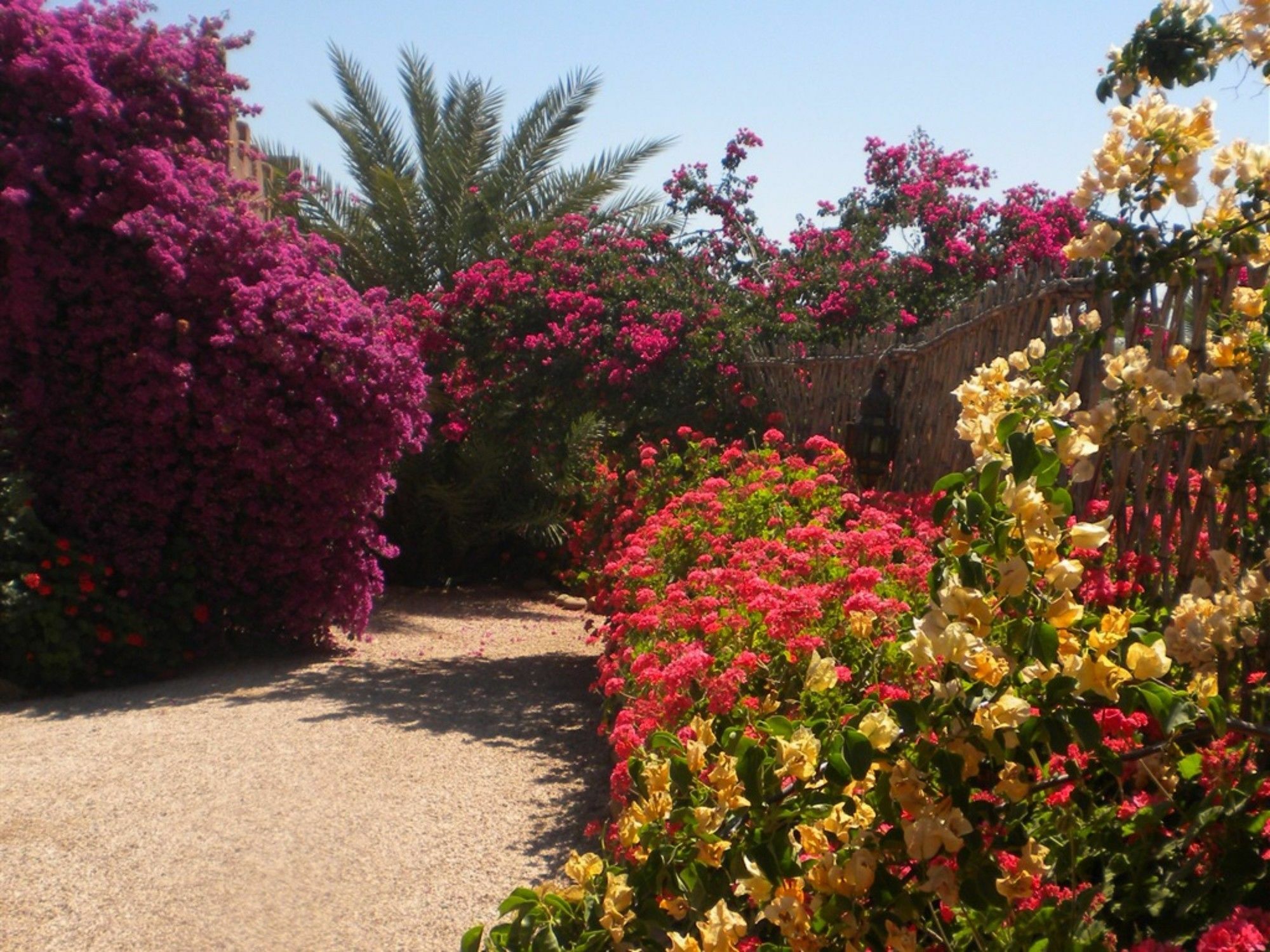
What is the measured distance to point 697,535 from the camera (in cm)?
572

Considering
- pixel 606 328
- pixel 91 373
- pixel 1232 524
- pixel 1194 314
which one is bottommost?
pixel 1232 524

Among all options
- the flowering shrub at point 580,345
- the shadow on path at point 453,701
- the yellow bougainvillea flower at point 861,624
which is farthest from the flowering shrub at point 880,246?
the yellow bougainvillea flower at point 861,624

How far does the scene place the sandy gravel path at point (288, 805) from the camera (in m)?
4.05

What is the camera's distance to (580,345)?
859 centimetres

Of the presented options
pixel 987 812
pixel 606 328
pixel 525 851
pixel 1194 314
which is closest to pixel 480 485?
pixel 606 328

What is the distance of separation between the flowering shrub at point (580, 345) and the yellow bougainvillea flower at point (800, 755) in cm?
644

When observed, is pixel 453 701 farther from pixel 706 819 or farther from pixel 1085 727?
pixel 1085 727

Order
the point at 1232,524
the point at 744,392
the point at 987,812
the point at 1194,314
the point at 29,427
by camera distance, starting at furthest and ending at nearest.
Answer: the point at 744,392 < the point at 29,427 < the point at 1194,314 < the point at 1232,524 < the point at 987,812

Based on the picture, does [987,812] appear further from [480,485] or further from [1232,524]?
[480,485]

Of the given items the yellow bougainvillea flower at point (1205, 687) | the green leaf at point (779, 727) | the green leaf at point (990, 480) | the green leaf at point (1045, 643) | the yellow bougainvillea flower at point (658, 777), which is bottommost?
the yellow bougainvillea flower at point (658, 777)

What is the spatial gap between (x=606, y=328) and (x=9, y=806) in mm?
4768

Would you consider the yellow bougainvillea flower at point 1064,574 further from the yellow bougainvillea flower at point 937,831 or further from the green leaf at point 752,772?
the green leaf at point 752,772

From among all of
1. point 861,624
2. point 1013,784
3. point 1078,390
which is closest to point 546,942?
point 1013,784

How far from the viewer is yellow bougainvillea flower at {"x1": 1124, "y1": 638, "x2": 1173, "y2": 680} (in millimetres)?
1634
